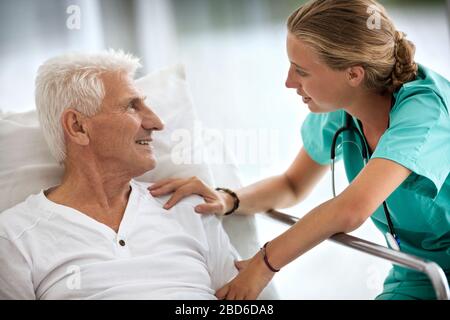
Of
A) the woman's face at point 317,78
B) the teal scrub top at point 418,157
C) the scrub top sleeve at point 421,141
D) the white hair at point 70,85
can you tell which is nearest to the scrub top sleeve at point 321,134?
the teal scrub top at point 418,157

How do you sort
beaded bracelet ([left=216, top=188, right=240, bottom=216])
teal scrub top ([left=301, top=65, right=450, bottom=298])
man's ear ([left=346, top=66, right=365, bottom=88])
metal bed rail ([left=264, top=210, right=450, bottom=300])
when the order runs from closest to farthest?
metal bed rail ([left=264, top=210, right=450, bottom=300])
teal scrub top ([left=301, top=65, right=450, bottom=298])
man's ear ([left=346, top=66, right=365, bottom=88])
beaded bracelet ([left=216, top=188, right=240, bottom=216])

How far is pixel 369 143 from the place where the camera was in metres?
1.56

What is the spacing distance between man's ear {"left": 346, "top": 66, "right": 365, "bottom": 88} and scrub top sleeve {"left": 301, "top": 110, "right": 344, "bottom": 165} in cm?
19

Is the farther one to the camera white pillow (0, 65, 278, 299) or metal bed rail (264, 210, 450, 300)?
white pillow (0, 65, 278, 299)

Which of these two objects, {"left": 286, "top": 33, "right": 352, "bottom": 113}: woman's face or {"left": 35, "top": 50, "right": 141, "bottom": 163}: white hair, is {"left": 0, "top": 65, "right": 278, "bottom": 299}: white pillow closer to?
{"left": 35, "top": 50, "right": 141, "bottom": 163}: white hair

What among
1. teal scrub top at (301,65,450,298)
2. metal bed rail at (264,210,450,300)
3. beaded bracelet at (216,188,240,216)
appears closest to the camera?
metal bed rail at (264,210,450,300)

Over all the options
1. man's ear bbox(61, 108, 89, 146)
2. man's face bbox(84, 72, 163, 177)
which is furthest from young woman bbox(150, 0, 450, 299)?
man's ear bbox(61, 108, 89, 146)

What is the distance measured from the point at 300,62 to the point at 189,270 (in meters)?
0.54

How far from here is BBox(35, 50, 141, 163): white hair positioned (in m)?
1.40

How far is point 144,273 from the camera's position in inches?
53.1

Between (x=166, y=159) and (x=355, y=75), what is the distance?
1.71 feet

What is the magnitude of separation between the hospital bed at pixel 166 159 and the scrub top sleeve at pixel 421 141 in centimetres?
19

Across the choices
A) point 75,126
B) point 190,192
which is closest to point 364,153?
point 190,192

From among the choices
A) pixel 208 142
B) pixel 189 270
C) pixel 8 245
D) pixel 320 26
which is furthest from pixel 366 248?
pixel 8 245
